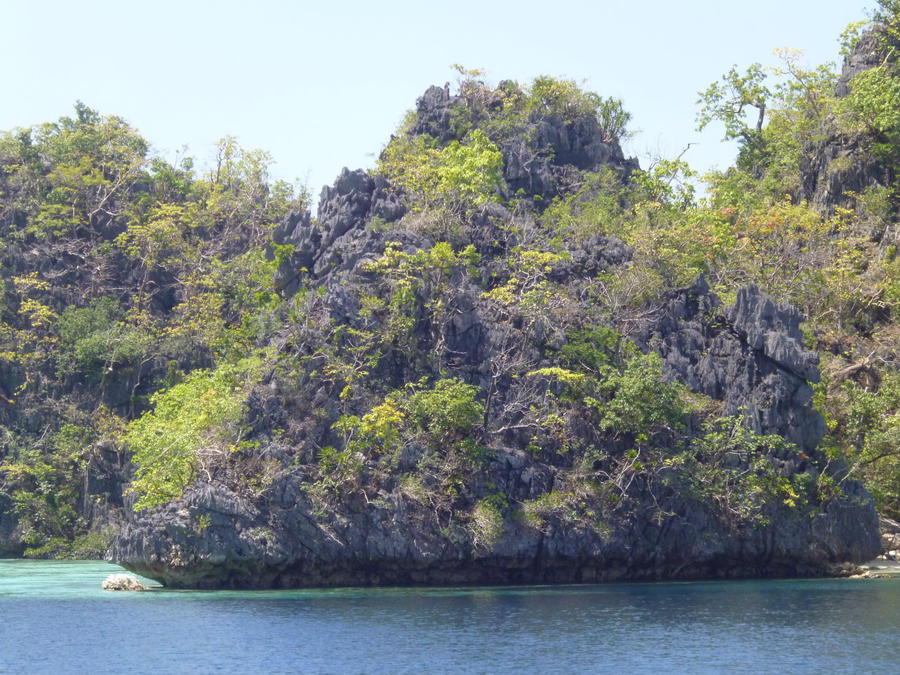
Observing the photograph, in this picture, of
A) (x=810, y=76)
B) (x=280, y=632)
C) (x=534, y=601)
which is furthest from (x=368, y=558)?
(x=810, y=76)

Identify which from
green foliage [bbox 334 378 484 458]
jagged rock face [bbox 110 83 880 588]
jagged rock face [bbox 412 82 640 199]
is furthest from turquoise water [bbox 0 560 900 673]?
jagged rock face [bbox 412 82 640 199]

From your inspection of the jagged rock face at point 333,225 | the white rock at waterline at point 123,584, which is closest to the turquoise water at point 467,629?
the white rock at waterline at point 123,584

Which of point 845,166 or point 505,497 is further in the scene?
point 845,166

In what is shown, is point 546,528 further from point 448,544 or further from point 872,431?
point 872,431

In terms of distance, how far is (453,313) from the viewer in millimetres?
43312

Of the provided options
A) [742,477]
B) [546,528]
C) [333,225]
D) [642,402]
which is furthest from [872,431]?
[333,225]

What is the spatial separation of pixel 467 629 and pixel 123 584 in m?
16.7

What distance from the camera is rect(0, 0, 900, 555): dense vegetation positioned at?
132 ft

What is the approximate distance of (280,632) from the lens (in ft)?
96.5

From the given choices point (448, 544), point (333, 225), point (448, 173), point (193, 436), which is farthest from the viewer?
point (448, 173)

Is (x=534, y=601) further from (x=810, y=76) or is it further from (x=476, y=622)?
(x=810, y=76)

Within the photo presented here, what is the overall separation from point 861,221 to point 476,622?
1241 inches

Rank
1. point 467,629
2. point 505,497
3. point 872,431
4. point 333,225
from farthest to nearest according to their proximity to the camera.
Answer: point 333,225 < point 872,431 < point 505,497 < point 467,629

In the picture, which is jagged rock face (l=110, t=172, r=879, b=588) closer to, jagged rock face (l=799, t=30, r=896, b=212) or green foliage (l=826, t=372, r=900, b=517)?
green foliage (l=826, t=372, r=900, b=517)
